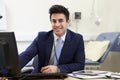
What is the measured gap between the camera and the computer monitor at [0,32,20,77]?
1420 millimetres

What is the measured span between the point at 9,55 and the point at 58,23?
79 cm

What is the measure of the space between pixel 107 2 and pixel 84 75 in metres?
2.53

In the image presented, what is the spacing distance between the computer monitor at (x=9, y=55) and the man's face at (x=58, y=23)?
0.76 m

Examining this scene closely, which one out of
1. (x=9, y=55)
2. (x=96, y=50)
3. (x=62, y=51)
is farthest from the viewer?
(x=96, y=50)

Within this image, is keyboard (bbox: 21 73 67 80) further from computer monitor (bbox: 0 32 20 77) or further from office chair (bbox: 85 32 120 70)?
office chair (bbox: 85 32 120 70)

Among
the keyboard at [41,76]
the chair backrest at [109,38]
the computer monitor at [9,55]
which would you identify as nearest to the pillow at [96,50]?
the chair backrest at [109,38]

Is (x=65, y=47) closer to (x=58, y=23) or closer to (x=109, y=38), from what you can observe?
(x=58, y=23)

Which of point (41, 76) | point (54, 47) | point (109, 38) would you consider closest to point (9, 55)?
point (41, 76)

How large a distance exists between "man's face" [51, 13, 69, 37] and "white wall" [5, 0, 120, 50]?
168cm

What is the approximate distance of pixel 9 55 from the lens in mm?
1436

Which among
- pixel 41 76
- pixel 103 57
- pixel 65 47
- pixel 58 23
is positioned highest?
pixel 58 23

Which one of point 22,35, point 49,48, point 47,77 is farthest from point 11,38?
point 22,35

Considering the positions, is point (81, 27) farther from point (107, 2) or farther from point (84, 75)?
point (84, 75)

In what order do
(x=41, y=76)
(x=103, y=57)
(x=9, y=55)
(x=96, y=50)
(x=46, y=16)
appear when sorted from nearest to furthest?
(x=9, y=55)
(x=41, y=76)
(x=103, y=57)
(x=96, y=50)
(x=46, y=16)
